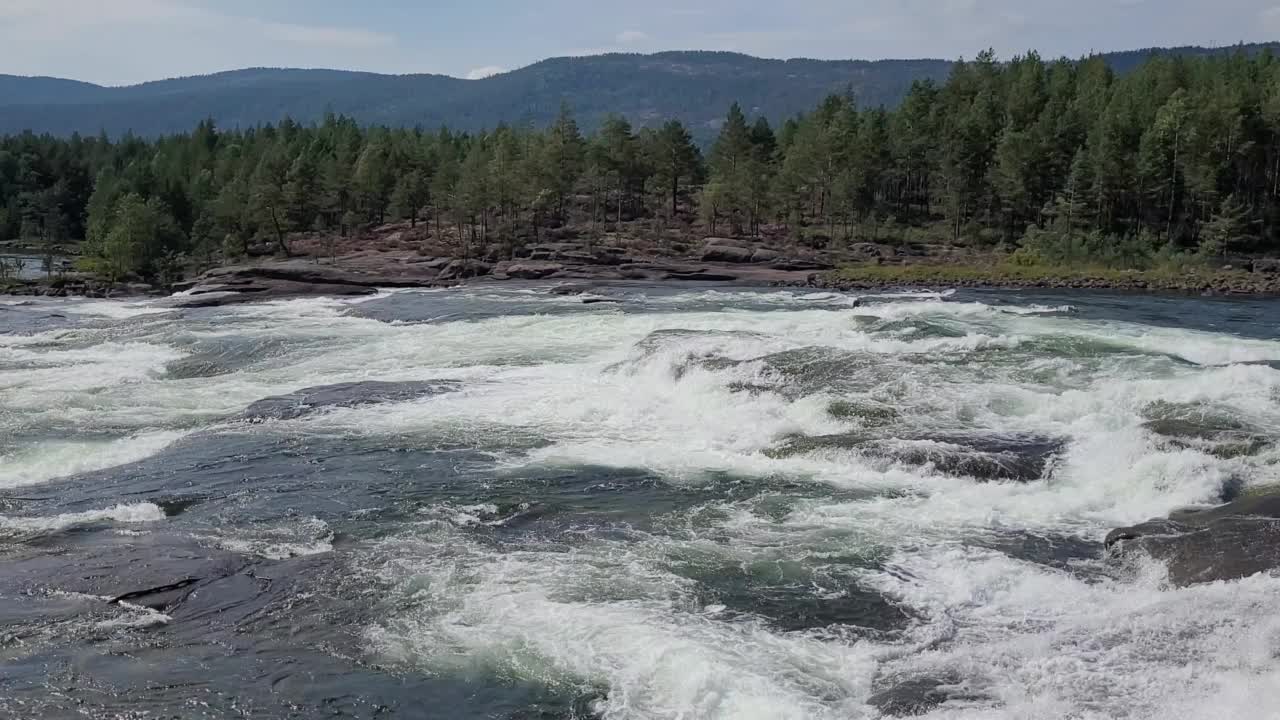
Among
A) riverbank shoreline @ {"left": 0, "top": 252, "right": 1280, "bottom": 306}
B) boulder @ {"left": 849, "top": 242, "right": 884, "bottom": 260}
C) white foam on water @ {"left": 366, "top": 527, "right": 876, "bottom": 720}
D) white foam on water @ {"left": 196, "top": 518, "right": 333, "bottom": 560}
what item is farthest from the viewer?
boulder @ {"left": 849, "top": 242, "right": 884, "bottom": 260}

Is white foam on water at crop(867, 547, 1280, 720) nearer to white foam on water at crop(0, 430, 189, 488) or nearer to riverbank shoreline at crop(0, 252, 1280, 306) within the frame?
white foam on water at crop(0, 430, 189, 488)

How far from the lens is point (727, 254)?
Answer: 222ft

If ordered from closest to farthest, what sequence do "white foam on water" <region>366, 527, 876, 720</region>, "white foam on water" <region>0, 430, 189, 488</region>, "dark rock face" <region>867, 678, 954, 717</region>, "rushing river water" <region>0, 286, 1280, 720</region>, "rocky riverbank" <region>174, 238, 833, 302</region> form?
"dark rock face" <region>867, 678, 954, 717</region>
"white foam on water" <region>366, 527, 876, 720</region>
"rushing river water" <region>0, 286, 1280, 720</region>
"white foam on water" <region>0, 430, 189, 488</region>
"rocky riverbank" <region>174, 238, 833, 302</region>

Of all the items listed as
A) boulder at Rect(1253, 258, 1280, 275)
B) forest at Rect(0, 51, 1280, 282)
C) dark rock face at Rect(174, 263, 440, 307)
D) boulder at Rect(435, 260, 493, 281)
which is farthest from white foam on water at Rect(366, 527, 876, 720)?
boulder at Rect(1253, 258, 1280, 275)

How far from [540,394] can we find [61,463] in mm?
10715

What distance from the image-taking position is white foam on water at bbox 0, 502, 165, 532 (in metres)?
16.2

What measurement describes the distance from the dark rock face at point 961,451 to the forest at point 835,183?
45395 millimetres

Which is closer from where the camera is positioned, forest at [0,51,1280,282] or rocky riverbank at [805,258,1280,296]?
rocky riverbank at [805,258,1280,296]

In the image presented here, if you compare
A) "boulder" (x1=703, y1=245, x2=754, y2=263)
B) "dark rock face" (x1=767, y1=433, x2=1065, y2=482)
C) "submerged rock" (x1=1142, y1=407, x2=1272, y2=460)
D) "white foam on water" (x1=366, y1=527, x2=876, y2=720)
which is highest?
"boulder" (x1=703, y1=245, x2=754, y2=263)

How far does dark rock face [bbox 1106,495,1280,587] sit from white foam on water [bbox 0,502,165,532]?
15.0 metres

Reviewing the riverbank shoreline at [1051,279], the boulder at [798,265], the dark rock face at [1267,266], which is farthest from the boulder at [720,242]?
the dark rock face at [1267,266]

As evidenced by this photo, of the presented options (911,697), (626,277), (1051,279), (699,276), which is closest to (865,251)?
(699,276)

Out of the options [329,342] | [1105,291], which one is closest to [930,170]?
[1105,291]

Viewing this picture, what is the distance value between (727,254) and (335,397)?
4439 cm
